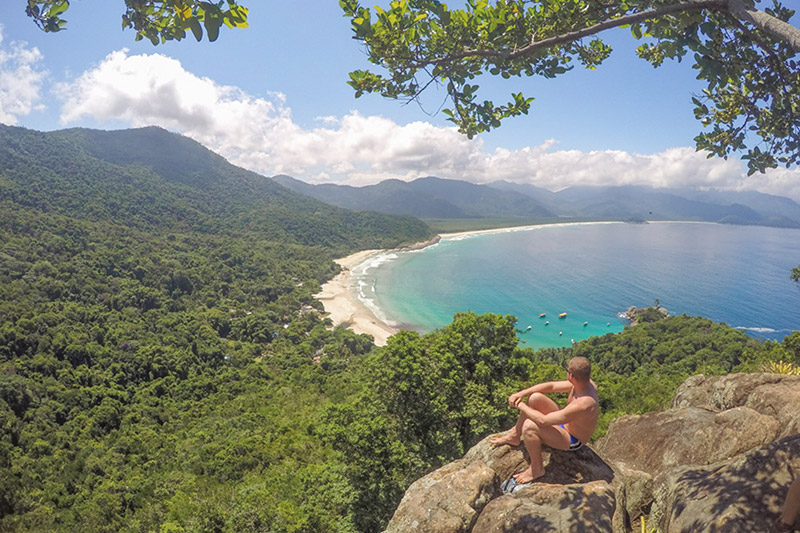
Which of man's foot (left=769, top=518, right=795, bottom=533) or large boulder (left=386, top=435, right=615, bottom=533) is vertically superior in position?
man's foot (left=769, top=518, right=795, bottom=533)

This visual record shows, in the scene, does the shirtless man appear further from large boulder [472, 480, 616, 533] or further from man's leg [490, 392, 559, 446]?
large boulder [472, 480, 616, 533]

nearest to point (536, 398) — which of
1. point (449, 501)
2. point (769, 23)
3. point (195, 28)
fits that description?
point (449, 501)

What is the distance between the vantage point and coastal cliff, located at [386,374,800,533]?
427cm

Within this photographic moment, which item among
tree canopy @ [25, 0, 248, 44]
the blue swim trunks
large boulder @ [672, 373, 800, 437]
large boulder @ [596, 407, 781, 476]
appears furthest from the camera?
large boulder @ [672, 373, 800, 437]

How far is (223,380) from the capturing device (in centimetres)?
5109

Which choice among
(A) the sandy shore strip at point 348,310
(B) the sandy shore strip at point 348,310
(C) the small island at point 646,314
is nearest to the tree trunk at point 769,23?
(B) the sandy shore strip at point 348,310

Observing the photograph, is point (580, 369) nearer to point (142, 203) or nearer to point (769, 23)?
point (769, 23)

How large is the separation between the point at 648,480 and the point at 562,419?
7.12 feet

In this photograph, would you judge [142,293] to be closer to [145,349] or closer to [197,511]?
[145,349]

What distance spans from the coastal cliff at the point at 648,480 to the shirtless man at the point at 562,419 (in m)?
0.41

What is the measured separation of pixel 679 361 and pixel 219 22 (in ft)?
198

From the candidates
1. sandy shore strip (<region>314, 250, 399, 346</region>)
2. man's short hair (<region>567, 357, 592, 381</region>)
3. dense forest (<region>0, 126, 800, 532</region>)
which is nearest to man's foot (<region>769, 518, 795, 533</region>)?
man's short hair (<region>567, 357, 592, 381</region>)

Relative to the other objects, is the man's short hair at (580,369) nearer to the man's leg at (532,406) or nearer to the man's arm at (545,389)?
the man's leg at (532,406)

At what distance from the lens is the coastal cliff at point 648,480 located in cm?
427
